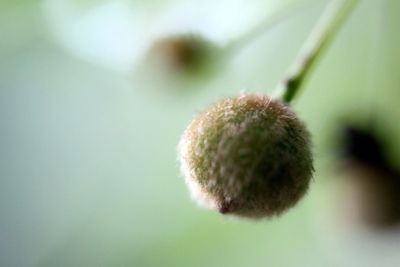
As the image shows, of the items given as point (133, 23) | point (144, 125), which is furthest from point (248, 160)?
point (144, 125)

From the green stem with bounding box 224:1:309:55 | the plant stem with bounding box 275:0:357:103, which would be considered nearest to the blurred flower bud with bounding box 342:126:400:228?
the green stem with bounding box 224:1:309:55

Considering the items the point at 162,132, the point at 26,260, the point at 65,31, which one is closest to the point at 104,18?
the point at 65,31

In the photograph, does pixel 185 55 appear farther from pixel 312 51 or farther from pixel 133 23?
pixel 312 51

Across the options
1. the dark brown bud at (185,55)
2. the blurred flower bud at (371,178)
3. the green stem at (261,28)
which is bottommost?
the blurred flower bud at (371,178)

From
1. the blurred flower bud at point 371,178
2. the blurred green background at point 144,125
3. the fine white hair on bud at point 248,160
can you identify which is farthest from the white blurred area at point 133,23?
the fine white hair on bud at point 248,160

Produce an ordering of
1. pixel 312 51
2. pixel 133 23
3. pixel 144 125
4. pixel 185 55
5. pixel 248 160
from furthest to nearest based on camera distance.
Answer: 1. pixel 144 125
2. pixel 133 23
3. pixel 185 55
4. pixel 312 51
5. pixel 248 160

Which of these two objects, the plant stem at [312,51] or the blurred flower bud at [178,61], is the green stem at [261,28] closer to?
the blurred flower bud at [178,61]

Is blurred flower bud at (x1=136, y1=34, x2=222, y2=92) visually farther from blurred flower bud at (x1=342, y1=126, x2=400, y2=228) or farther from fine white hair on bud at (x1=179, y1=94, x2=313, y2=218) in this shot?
fine white hair on bud at (x1=179, y1=94, x2=313, y2=218)

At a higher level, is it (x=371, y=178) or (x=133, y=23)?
(x=133, y=23)
